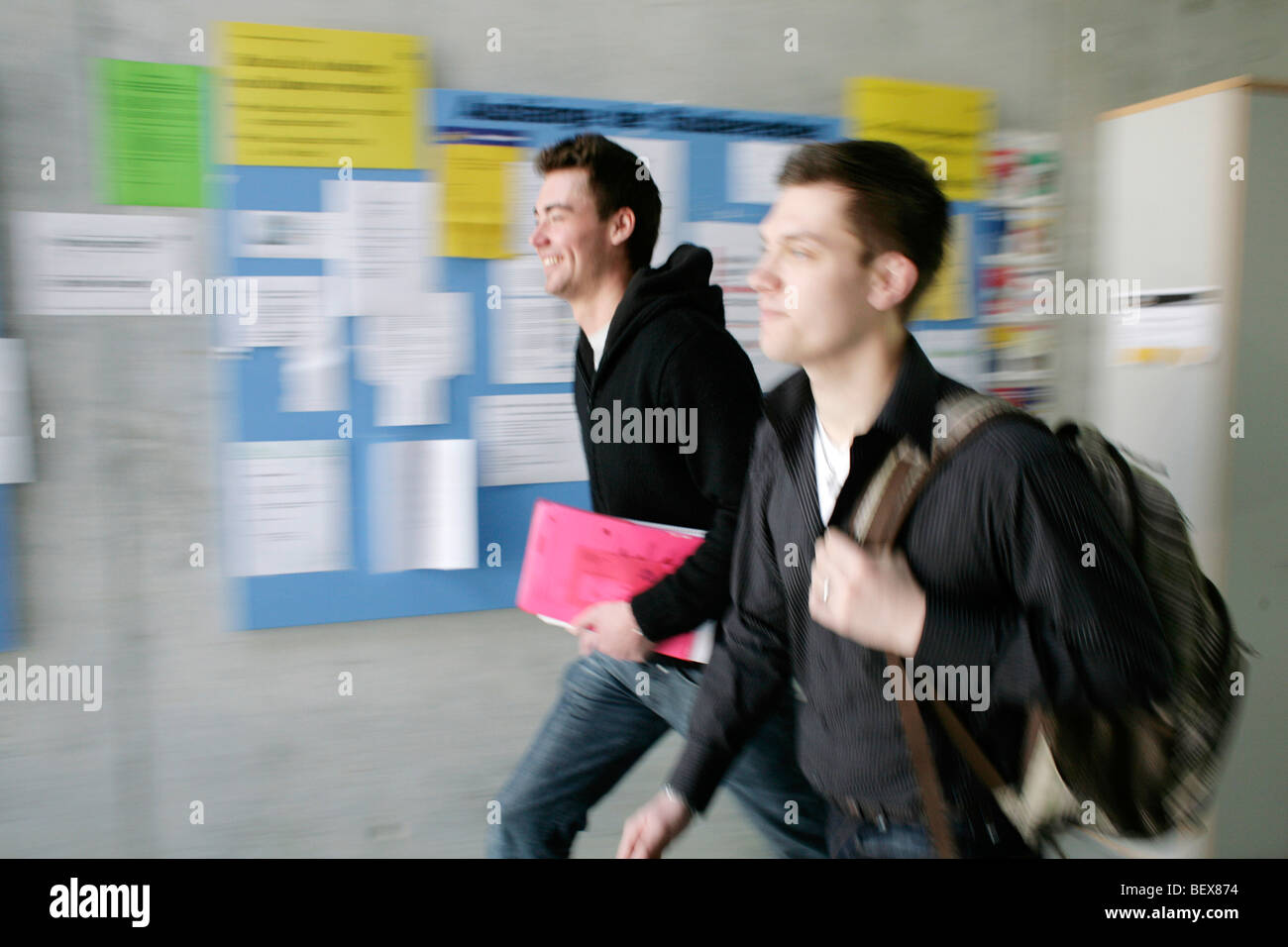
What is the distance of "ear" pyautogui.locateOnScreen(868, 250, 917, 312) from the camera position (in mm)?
1425

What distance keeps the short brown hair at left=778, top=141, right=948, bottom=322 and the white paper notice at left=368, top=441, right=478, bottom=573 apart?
99 cm

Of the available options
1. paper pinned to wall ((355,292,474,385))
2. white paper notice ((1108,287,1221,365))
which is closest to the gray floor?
paper pinned to wall ((355,292,474,385))

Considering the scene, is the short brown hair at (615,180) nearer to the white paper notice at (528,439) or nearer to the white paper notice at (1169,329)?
the white paper notice at (528,439)

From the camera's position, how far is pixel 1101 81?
2605 mm

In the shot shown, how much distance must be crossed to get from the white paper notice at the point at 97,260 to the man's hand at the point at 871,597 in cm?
139

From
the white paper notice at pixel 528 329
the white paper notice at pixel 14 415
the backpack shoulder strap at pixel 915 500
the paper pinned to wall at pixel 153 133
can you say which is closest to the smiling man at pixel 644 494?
the white paper notice at pixel 528 329

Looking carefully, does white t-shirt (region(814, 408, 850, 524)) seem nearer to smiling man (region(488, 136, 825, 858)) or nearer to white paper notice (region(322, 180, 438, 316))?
smiling man (region(488, 136, 825, 858))

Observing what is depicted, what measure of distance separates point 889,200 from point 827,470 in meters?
0.40

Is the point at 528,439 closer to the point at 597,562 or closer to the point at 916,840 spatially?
the point at 597,562

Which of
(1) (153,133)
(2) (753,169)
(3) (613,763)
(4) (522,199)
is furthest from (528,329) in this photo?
(3) (613,763)

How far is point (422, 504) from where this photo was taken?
2082 mm

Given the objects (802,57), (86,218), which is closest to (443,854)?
(86,218)

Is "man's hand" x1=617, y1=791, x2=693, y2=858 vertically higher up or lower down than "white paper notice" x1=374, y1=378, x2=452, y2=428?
lower down

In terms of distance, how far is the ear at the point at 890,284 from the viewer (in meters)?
1.42
